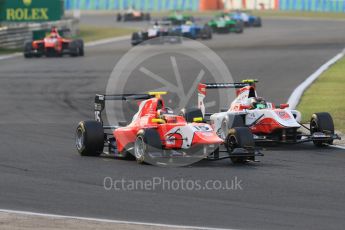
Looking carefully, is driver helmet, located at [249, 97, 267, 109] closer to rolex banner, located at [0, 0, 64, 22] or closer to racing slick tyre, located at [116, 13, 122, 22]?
rolex banner, located at [0, 0, 64, 22]

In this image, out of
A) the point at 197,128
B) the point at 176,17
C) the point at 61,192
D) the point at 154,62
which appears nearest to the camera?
the point at 61,192

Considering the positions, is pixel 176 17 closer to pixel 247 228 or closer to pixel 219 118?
pixel 219 118

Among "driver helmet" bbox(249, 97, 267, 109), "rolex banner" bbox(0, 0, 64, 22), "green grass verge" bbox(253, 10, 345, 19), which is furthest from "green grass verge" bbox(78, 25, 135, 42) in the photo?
"driver helmet" bbox(249, 97, 267, 109)

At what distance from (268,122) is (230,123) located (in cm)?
63

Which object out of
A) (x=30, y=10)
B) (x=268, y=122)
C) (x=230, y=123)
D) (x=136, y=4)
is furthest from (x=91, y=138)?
(x=136, y=4)

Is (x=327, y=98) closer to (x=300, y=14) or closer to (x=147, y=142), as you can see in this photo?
(x=147, y=142)

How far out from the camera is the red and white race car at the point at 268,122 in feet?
54.6

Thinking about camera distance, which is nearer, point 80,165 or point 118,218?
point 118,218

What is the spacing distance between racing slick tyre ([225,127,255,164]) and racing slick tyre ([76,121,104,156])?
2073mm

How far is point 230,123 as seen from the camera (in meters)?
16.8

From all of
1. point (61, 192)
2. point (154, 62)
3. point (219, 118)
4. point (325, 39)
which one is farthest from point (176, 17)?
point (61, 192)

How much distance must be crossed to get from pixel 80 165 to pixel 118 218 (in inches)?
170

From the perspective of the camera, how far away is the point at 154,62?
128 feet

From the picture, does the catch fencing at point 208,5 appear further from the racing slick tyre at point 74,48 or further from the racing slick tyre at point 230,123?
the racing slick tyre at point 230,123
